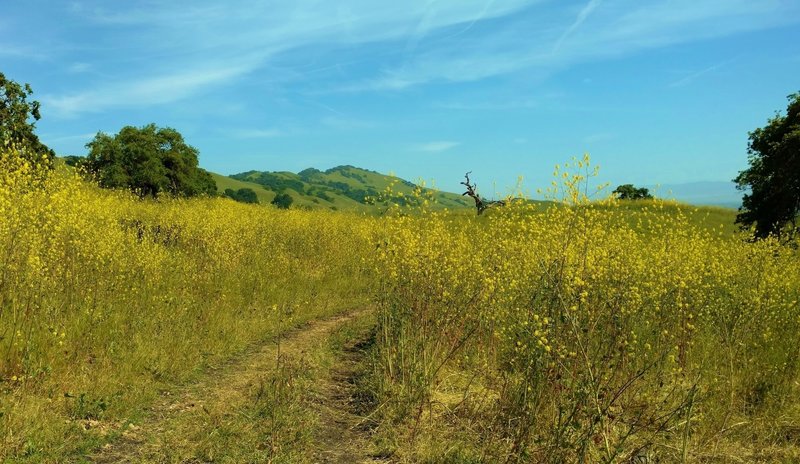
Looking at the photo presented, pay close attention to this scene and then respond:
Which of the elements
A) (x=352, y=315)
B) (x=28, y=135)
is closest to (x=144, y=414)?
(x=352, y=315)

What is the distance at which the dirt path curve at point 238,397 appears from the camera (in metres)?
5.23

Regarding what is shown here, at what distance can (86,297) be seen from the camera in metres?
8.07

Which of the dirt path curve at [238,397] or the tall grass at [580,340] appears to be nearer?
the tall grass at [580,340]

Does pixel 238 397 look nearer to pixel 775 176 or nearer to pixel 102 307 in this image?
pixel 102 307

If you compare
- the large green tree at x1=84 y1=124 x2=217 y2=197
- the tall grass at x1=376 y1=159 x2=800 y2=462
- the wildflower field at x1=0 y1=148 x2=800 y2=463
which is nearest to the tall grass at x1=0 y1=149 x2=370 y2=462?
the wildflower field at x1=0 y1=148 x2=800 y2=463

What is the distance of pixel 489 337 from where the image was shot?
7809 mm

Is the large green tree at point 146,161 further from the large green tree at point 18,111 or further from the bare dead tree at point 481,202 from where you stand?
the bare dead tree at point 481,202

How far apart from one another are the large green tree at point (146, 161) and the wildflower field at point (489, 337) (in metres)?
31.7

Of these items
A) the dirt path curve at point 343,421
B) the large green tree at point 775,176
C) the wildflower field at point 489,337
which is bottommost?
the dirt path curve at point 343,421

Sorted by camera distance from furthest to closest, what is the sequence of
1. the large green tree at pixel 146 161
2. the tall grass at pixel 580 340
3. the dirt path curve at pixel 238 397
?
the large green tree at pixel 146 161, the dirt path curve at pixel 238 397, the tall grass at pixel 580 340

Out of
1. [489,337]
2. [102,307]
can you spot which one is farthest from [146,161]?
[489,337]

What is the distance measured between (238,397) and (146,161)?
43.1 meters

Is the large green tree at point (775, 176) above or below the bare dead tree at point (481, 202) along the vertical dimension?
above

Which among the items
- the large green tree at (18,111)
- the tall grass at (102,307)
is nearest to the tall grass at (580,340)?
the tall grass at (102,307)
